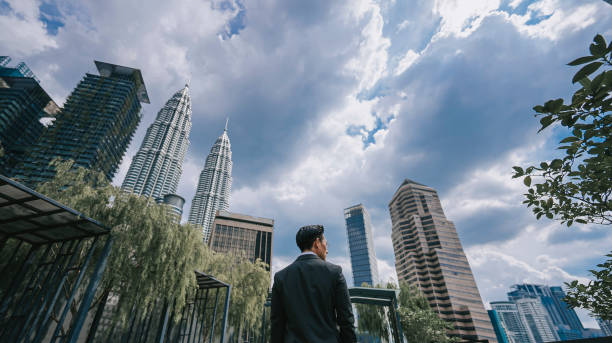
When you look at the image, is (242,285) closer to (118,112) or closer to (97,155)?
(97,155)

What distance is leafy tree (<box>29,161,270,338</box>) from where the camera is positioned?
27.2 ft

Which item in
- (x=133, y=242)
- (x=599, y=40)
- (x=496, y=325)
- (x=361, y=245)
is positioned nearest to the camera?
(x=599, y=40)

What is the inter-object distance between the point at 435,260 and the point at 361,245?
73.4 metres

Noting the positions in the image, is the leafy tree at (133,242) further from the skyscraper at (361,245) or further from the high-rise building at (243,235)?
the skyscraper at (361,245)

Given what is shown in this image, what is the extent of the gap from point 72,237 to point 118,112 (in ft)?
327

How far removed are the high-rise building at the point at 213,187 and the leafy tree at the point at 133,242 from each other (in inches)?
5585

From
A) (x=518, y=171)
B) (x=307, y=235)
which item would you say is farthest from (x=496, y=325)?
(x=307, y=235)

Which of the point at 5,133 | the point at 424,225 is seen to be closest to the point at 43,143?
the point at 5,133

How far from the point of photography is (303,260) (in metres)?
1.89

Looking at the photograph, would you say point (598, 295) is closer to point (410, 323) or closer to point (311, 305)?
point (311, 305)

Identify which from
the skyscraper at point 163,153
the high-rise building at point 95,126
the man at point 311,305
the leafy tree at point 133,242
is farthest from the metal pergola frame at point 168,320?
the skyscraper at point 163,153

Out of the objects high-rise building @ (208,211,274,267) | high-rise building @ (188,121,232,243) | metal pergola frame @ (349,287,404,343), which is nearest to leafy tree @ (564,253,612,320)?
metal pergola frame @ (349,287,404,343)

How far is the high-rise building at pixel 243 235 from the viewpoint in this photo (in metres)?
77.3

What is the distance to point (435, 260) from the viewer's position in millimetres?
72000
